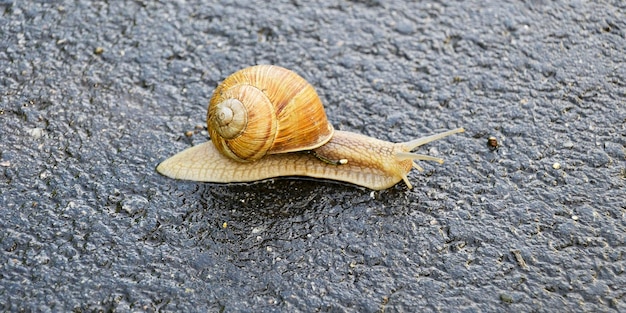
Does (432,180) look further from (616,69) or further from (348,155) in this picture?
(616,69)

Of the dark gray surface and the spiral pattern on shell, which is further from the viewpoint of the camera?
the spiral pattern on shell

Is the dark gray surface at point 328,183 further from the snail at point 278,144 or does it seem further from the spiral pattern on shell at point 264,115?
the spiral pattern on shell at point 264,115

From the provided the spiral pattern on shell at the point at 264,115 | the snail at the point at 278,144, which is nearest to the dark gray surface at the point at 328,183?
the snail at the point at 278,144

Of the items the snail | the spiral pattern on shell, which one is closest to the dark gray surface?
the snail

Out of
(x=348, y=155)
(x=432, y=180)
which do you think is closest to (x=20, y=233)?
(x=348, y=155)

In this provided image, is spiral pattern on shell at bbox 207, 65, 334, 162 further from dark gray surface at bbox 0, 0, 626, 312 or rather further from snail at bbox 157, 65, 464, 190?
dark gray surface at bbox 0, 0, 626, 312

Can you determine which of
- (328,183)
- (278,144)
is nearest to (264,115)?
(278,144)
